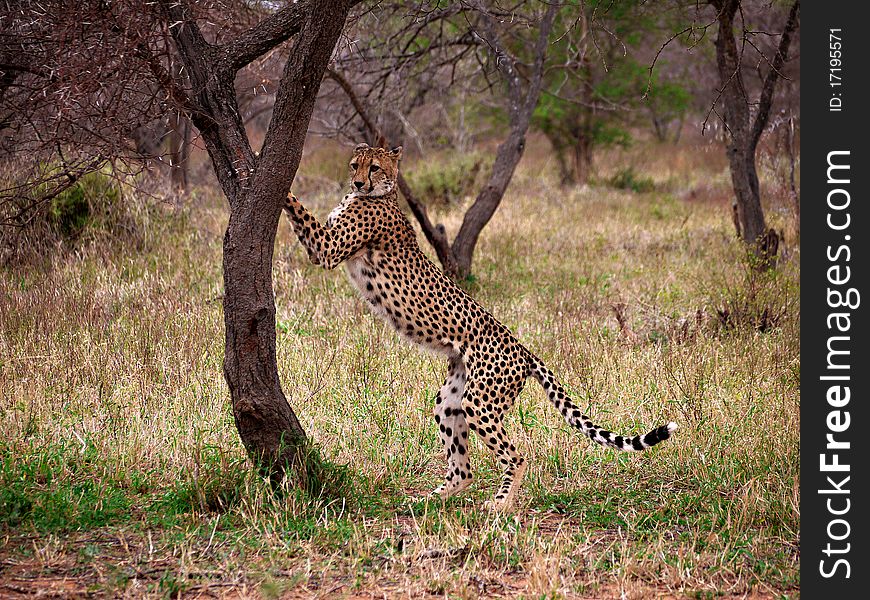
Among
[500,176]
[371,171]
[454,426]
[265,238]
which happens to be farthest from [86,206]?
[454,426]

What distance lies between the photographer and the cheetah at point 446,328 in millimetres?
4707

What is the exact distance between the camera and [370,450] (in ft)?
17.3

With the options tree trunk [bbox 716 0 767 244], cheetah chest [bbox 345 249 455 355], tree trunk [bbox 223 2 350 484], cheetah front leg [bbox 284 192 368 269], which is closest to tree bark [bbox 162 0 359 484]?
tree trunk [bbox 223 2 350 484]

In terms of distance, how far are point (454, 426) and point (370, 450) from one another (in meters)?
0.59

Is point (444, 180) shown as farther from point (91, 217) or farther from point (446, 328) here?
point (446, 328)

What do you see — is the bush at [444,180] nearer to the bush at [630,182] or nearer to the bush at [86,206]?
the bush at [630,182]

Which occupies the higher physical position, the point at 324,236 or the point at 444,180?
the point at 444,180

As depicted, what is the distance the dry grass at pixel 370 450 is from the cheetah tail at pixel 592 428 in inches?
14.5

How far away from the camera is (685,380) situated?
6.32 meters

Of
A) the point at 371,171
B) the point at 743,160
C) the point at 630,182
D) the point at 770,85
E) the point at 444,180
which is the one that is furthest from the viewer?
the point at 630,182

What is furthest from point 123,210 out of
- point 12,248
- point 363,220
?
point 363,220

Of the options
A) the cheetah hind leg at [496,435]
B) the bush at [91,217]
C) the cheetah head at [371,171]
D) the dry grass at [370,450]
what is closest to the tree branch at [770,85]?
the dry grass at [370,450]

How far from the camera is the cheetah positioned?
4.71 metres

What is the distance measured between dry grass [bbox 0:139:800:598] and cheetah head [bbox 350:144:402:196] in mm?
1382
